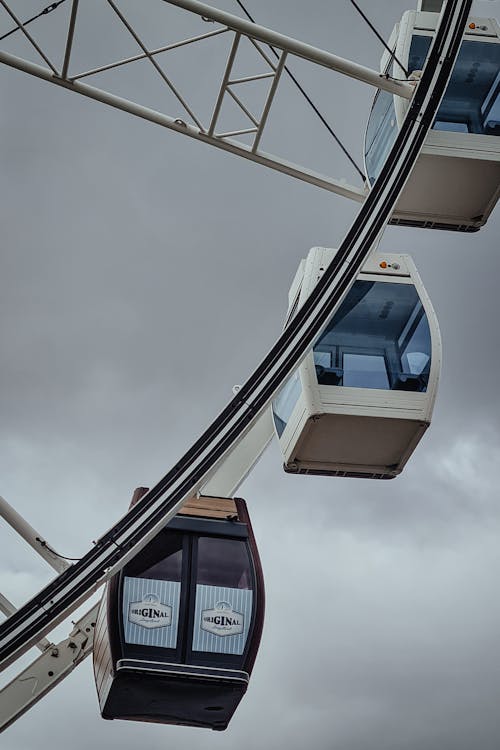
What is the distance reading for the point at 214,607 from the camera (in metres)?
12.0

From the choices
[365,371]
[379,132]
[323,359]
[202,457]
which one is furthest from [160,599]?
[379,132]

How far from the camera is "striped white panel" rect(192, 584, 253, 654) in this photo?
11.8 m

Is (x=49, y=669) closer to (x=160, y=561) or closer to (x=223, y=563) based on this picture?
(x=160, y=561)

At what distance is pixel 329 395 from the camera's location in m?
11.5

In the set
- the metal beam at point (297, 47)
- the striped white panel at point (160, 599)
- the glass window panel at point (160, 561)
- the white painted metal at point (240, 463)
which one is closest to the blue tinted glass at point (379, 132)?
the metal beam at point (297, 47)

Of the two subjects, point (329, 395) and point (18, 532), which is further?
point (18, 532)

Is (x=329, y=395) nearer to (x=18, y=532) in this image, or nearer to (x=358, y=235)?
Result: (x=358, y=235)

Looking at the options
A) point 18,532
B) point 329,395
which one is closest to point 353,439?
point 329,395

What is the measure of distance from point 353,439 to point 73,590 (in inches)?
127

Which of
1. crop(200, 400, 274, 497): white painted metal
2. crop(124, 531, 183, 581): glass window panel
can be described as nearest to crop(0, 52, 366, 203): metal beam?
crop(200, 400, 274, 497): white painted metal

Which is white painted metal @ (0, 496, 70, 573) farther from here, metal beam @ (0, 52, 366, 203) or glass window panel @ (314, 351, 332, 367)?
metal beam @ (0, 52, 366, 203)

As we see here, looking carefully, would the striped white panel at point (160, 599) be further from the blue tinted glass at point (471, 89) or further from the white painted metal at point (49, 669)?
the blue tinted glass at point (471, 89)

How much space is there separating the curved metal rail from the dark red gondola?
1.35 meters

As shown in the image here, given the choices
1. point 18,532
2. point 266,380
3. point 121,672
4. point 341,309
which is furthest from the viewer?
point 18,532
